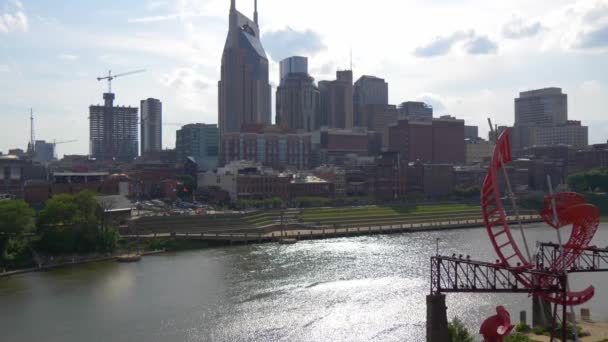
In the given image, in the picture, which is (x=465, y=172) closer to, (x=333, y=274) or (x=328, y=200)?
(x=328, y=200)

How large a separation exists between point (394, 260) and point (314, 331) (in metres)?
32.1

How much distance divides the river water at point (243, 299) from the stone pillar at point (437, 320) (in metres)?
5.05

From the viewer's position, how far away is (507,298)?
5547cm

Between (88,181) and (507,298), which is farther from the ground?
(88,181)

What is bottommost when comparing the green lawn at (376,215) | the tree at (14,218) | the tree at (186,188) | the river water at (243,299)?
the river water at (243,299)

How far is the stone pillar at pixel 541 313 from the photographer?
4547 cm

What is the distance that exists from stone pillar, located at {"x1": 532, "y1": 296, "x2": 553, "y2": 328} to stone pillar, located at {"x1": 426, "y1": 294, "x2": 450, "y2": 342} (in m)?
9.78

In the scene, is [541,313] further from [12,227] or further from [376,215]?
[376,215]

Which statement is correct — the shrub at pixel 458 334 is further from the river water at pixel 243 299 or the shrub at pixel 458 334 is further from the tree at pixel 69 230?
the tree at pixel 69 230

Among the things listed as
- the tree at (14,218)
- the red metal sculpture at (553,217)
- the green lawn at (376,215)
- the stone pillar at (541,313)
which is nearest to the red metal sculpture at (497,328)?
Answer: the red metal sculpture at (553,217)

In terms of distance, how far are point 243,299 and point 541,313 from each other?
24.2 m

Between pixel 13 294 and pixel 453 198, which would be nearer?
A: pixel 13 294

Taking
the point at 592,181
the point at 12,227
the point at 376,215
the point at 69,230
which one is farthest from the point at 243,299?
the point at 592,181

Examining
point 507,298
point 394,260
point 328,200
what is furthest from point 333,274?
point 328,200
